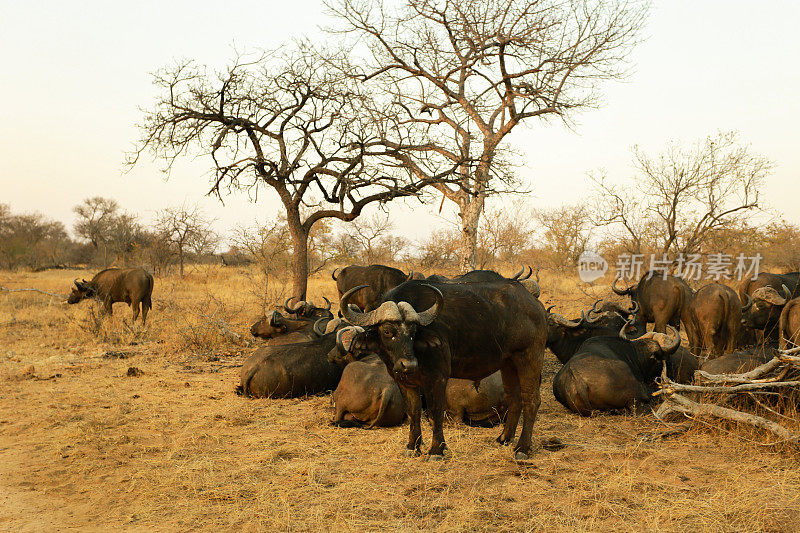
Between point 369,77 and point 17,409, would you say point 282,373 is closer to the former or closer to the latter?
point 17,409

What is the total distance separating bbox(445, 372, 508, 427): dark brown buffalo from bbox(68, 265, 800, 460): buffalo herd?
11 mm

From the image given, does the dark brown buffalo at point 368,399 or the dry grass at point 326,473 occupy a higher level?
the dark brown buffalo at point 368,399

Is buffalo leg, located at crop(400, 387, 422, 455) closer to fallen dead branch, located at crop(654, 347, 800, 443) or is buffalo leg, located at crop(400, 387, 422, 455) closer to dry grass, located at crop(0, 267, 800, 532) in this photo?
dry grass, located at crop(0, 267, 800, 532)

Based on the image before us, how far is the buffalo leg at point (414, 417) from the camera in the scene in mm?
4988

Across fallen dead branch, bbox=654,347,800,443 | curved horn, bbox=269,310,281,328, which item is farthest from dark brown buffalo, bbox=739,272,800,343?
curved horn, bbox=269,310,281,328

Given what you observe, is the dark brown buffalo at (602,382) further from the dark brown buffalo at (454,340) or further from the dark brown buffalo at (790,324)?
the dark brown buffalo at (454,340)

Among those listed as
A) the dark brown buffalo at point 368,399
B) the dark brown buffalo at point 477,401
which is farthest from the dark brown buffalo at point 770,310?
the dark brown buffalo at point 368,399

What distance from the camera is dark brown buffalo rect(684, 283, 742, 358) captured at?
9000 mm

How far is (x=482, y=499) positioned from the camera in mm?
4172

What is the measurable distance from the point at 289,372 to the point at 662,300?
7427mm

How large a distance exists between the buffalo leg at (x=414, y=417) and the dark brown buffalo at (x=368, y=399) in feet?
2.72

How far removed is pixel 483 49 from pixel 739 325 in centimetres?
1248

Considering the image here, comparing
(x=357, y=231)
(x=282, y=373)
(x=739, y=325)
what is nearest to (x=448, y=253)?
(x=357, y=231)

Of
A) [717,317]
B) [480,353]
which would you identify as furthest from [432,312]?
[717,317]
